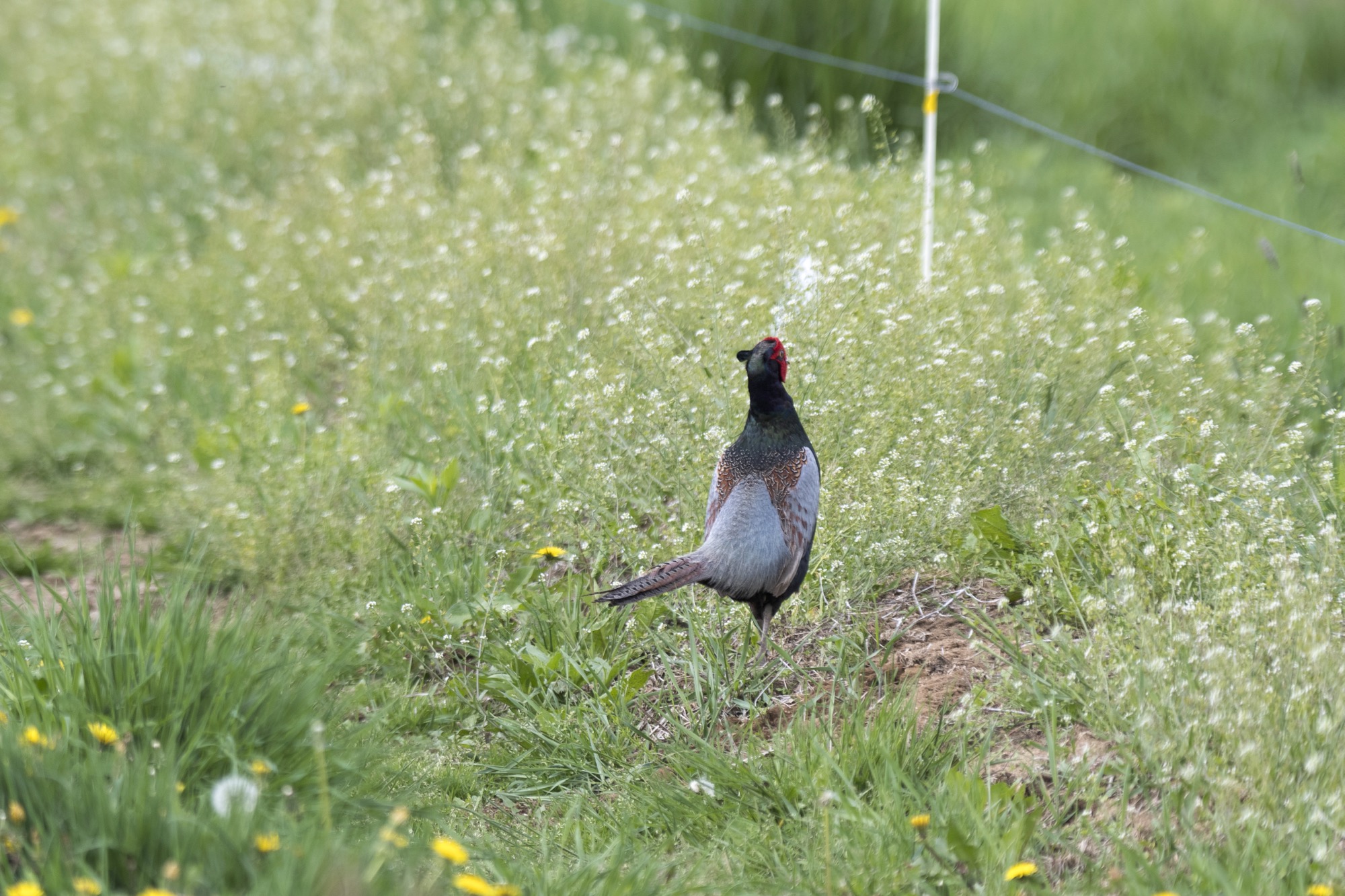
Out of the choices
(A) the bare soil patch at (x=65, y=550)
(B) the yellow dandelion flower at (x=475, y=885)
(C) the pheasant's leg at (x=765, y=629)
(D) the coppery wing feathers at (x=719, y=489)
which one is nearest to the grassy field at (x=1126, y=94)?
(D) the coppery wing feathers at (x=719, y=489)

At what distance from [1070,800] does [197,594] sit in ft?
7.09

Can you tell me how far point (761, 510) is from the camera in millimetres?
3455

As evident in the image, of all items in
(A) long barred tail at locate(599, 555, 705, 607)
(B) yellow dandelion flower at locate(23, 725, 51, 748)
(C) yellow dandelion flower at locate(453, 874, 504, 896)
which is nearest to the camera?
(C) yellow dandelion flower at locate(453, 874, 504, 896)

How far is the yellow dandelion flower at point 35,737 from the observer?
2.65 meters

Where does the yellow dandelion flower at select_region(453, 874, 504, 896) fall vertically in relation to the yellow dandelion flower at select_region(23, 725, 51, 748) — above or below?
below

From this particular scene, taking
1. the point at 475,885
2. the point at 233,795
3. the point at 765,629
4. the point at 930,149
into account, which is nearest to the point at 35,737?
the point at 233,795

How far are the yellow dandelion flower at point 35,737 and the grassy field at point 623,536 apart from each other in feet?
0.06

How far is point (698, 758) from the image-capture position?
3.31 m

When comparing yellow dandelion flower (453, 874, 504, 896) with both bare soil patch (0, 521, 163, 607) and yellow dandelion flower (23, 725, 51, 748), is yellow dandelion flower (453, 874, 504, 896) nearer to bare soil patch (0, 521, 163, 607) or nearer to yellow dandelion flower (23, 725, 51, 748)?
yellow dandelion flower (23, 725, 51, 748)

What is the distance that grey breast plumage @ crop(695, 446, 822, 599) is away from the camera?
11.2ft

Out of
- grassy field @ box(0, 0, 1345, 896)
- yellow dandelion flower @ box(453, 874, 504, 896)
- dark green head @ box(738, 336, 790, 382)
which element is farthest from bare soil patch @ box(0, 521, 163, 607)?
yellow dandelion flower @ box(453, 874, 504, 896)

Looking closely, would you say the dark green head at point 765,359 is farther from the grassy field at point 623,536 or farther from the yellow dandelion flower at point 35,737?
the yellow dandelion flower at point 35,737

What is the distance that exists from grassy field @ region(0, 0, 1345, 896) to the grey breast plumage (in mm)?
360

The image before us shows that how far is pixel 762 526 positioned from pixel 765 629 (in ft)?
1.30
